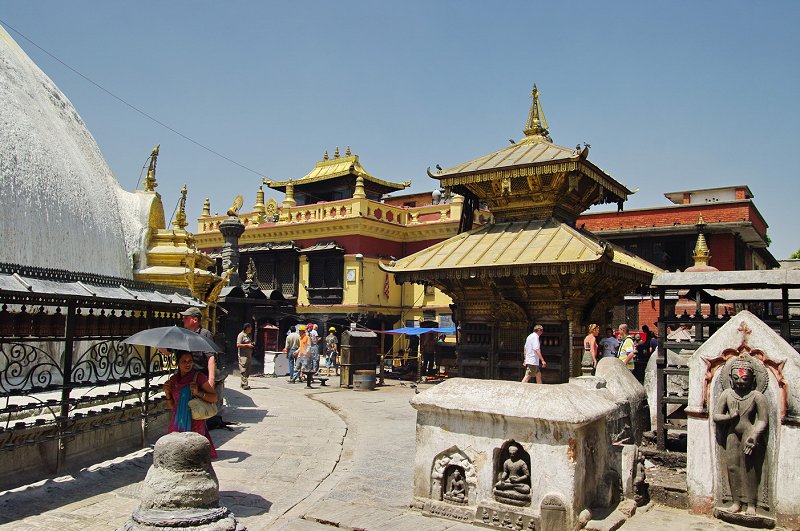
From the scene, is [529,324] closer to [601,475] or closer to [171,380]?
[601,475]

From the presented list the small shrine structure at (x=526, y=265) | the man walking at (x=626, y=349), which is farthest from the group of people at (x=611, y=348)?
the small shrine structure at (x=526, y=265)

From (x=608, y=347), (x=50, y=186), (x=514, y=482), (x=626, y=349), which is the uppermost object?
(x=50, y=186)

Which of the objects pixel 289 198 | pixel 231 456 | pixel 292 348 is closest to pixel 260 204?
pixel 289 198

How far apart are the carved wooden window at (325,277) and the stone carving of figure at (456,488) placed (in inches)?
819

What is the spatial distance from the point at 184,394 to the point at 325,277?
2078 centimetres

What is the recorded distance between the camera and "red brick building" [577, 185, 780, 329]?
928 inches

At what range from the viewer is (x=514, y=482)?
5250 millimetres

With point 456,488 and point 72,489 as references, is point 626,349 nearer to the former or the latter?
point 456,488

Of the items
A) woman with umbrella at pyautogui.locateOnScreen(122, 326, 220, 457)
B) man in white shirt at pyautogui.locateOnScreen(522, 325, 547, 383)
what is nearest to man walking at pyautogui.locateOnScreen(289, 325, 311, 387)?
man in white shirt at pyautogui.locateOnScreen(522, 325, 547, 383)

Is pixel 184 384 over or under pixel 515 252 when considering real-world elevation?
under

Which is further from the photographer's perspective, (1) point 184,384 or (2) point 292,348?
(2) point 292,348

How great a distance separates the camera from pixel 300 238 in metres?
27.9

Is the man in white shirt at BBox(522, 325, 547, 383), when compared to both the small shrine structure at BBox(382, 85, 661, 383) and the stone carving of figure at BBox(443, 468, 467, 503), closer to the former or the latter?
the small shrine structure at BBox(382, 85, 661, 383)

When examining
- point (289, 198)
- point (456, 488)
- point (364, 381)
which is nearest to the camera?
point (456, 488)
